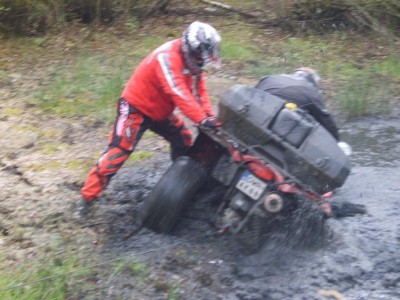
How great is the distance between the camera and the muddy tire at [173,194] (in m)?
5.41

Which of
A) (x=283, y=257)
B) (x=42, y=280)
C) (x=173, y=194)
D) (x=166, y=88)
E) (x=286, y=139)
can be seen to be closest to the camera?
(x=42, y=280)

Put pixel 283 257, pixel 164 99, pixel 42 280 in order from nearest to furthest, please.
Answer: pixel 42 280 < pixel 283 257 < pixel 164 99

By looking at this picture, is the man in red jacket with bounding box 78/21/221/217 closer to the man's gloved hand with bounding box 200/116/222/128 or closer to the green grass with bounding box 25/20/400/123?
the man's gloved hand with bounding box 200/116/222/128

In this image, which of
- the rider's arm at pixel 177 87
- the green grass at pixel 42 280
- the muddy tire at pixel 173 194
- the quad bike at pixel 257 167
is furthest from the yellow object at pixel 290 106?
the green grass at pixel 42 280

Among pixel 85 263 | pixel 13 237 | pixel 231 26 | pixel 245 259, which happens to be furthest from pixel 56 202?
pixel 231 26

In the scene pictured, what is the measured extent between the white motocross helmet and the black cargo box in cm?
54

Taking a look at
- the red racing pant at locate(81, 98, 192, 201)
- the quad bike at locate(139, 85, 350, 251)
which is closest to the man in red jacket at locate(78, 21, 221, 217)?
the red racing pant at locate(81, 98, 192, 201)

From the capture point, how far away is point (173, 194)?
213 inches

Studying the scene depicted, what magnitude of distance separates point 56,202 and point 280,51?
583 cm

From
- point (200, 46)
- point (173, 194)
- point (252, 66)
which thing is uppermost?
point (200, 46)

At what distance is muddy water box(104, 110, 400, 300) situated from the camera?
490cm

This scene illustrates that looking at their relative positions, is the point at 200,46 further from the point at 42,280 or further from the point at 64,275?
the point at 42,280

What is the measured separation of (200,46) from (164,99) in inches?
25.1

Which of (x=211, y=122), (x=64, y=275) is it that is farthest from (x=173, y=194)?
(x=64, y=275)
